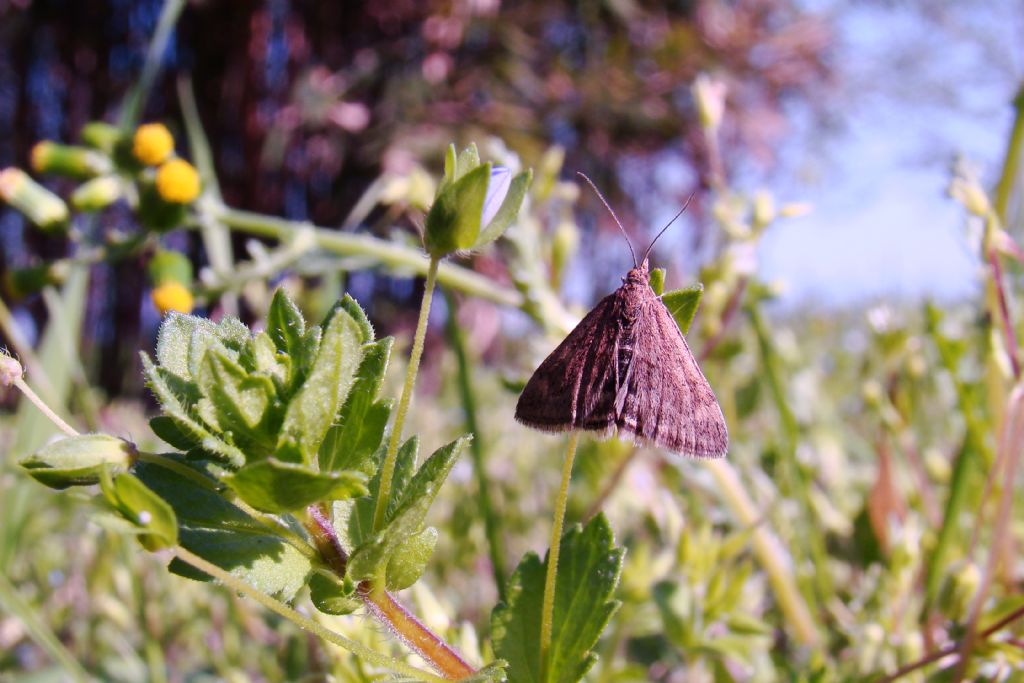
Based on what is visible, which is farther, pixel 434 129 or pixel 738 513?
pixel 434 129

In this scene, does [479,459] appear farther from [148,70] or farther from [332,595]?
[148,70]

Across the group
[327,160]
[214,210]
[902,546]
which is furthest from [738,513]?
[327,160]

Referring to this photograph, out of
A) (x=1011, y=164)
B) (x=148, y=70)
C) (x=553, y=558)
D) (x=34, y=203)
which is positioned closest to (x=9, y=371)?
(x=553, y=558)

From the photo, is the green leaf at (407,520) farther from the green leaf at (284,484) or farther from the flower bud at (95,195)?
the flower bud at (95,195)


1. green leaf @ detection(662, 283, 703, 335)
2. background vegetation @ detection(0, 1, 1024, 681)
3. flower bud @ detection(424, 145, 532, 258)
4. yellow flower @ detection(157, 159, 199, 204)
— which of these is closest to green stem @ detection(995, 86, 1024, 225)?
background vegetation @ detection(0, 1, 1024, 681)

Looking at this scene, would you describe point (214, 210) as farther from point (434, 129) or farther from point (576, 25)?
point (576, 25)

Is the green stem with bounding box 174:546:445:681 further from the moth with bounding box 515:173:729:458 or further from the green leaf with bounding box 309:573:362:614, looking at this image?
the moth with bounding box 515:173:729:458
